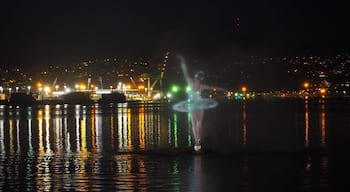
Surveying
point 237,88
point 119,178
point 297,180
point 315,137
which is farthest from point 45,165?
point 237,88

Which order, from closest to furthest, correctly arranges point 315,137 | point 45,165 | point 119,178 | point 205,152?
1. point 119,178
2. point 45,165
3. point 205,152
4. point 315,137

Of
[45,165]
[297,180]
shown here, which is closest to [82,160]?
[45,165]

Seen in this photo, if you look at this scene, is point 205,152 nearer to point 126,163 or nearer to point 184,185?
point 126,163

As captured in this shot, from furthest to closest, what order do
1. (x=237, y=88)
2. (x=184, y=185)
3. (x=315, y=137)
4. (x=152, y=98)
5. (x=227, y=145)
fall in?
(x=237, y=88)
(x=152, y=98)
(x=315, y=137)
(x=227, y=145)
(x=184, y=185)

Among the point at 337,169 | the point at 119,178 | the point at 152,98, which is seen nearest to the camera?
the point at 119,178

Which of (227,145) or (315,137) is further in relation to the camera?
(315,137)

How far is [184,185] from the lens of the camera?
13.4 metres

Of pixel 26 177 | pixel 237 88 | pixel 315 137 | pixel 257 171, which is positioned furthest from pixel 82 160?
pixel 237 88

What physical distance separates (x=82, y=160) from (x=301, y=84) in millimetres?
180116

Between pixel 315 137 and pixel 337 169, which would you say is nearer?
pixel 337 169

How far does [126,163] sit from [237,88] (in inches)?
6731

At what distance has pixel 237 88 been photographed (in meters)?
187

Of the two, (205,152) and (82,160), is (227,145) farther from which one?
(82,160)

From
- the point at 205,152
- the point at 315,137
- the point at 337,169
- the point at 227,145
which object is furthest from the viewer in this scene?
the point at 315,137
